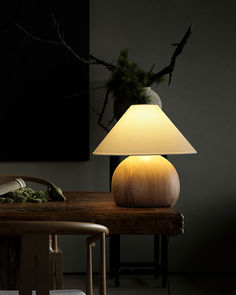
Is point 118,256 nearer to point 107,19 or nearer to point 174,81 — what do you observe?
point 174,81

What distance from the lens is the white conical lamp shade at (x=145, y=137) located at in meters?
2.22

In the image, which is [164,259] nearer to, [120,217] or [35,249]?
[120,217]

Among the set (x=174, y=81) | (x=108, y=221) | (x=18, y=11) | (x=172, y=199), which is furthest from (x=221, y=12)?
(x=108, y=221)

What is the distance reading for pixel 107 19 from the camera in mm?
4355

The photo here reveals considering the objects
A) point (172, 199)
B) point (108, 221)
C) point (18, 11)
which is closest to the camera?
point (108, 221)

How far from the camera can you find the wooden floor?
3812 millimetres

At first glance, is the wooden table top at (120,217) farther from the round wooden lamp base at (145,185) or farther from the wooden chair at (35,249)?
the wooden chair at (35,249)

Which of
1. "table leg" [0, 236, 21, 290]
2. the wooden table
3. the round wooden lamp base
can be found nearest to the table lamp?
the round wooden lamp base

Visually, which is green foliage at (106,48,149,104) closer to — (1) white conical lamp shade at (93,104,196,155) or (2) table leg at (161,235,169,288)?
(2) table leg at (161,235,169,288)

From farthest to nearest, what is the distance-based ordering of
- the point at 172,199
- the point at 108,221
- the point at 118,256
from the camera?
the point at 118,256 < the point at 172,199 < the point at 108,221

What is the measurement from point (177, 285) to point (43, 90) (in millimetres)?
1682

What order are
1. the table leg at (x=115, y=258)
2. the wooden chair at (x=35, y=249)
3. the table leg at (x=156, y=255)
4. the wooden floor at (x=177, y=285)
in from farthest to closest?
1. the table leg at (x=156, y=255)
2. the table leg at (x=115, y=258)
3. the wooden floor at (x=177, y=285)
4. the wooden chair at (x=35, y=249)

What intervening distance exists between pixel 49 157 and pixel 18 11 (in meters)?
1.09

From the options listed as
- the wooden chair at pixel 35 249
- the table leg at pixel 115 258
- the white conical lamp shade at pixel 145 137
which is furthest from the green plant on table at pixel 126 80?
the wooden chair at pixel 35 249
